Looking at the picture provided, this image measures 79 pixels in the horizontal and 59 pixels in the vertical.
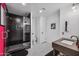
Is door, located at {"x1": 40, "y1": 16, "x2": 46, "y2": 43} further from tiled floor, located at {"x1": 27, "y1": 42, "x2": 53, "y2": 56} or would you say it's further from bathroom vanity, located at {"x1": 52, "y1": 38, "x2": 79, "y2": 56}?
bathroom vanity, located at {"x1": 52, "y1": 38, "x2": 79, "y2": 56}

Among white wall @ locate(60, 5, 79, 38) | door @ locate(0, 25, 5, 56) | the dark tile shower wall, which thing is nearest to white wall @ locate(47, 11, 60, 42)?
white wall @ locate(60, 5, 79, 38)

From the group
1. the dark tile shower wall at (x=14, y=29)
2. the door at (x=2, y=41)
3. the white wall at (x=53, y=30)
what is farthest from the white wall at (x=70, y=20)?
the door at (x=2, y=41)

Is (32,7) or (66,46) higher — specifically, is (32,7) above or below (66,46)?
above

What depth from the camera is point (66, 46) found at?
125cm

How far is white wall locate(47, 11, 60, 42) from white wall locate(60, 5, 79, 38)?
2.8 inches

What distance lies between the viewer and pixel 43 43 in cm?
144

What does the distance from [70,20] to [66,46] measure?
0.45 meters

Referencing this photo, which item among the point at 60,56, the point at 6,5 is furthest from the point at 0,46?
the point at 60,56

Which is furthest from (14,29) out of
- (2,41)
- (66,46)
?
(66,46)

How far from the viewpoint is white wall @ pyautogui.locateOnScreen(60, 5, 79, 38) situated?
1278mm

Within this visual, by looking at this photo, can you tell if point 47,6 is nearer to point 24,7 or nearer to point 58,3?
point 58,3

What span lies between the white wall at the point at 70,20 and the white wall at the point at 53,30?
71 mm

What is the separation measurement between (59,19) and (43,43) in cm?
54

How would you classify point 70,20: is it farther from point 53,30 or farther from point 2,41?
point 2,41
